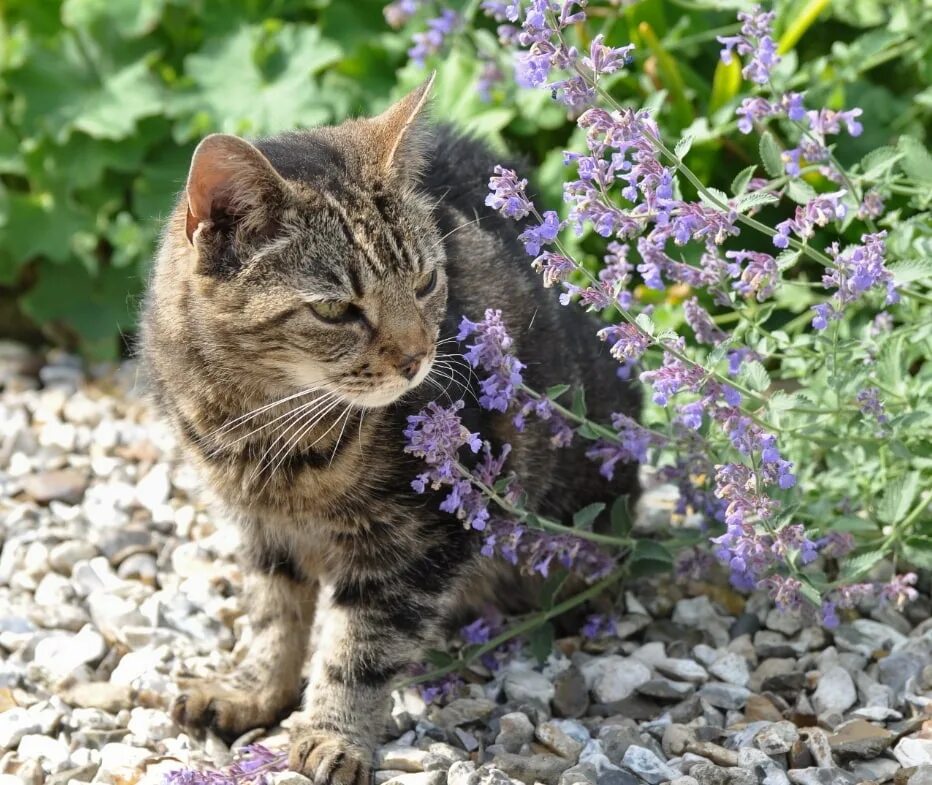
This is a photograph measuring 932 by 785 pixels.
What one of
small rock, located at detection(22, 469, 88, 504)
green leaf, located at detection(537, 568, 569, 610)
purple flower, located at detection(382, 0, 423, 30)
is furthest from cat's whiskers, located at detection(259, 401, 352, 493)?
purple flower, located at detection(382, 0, 423, 30)

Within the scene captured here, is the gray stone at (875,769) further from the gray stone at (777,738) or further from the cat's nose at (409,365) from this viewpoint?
the cat's nose at (409,365)

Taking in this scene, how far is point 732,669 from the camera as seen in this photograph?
2832 millimetres

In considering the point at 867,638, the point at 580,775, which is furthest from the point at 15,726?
the point at 867,638

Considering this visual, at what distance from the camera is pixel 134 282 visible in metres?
4.46

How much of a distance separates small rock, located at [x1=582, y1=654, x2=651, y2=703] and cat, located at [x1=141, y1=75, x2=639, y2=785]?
32 cm

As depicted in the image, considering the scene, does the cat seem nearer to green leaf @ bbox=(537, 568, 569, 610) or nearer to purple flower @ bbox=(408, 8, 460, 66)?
green leaf @ bbox=(537, 568, 569, 610)

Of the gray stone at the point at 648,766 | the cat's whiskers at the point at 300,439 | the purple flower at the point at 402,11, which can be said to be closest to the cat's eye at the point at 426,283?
the cat's whiskers at the point at 300,439

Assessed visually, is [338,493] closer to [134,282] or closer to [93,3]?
[134,282]

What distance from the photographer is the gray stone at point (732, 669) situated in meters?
2.81

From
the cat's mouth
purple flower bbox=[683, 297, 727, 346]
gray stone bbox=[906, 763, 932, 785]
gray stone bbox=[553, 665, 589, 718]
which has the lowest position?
gray stone bbox=[553, 665, 589, 718]

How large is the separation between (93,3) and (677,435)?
2.76 metres

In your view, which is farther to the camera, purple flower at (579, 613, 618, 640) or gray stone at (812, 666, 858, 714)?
purple flower at (579, 613, 618, 640)

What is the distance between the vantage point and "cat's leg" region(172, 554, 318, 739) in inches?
107

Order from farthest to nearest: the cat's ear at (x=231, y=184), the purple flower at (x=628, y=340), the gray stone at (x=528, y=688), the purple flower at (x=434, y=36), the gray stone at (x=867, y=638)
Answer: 1. the purple flower at (x=434, y=36)
2. the gray stone at (x=867, y=638)
3. the gray stone at (x=528, y=688)
4. the purple flower at (x=628, y=340)
5. the cat's ear at (x=231, y=184)
